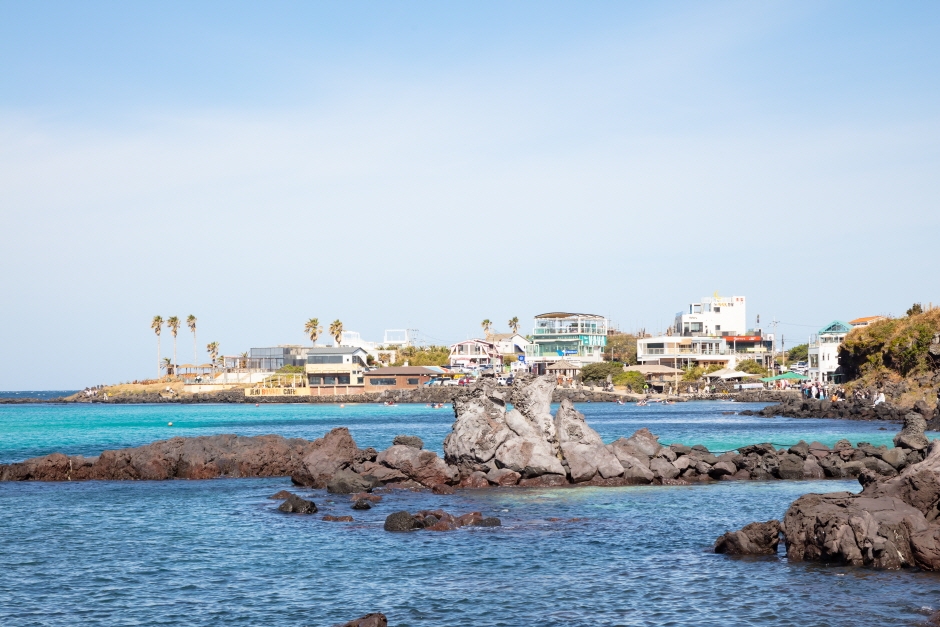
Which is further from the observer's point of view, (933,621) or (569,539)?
(569,539)

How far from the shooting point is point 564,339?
16750 cm

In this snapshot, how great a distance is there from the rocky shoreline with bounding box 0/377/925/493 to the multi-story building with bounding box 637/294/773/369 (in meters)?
116

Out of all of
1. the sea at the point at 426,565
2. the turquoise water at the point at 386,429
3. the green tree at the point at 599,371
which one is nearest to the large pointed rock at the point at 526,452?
the sea at the point at 426,565

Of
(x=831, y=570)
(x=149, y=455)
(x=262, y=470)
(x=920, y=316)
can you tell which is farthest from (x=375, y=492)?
(x=920, y=316)

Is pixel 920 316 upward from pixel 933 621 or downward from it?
upward

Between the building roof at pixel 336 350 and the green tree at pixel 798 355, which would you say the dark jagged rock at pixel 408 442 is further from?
the green tree at pixel 798 355

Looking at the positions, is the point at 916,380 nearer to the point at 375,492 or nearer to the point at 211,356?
the point at 375,492

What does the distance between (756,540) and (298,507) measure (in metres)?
15.5

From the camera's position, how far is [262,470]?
1754 inches

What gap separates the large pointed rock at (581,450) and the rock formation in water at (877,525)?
46.9 ft

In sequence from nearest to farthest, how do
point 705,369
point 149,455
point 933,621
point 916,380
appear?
point 933,621
point 149,455
point 916,380
point 705,369

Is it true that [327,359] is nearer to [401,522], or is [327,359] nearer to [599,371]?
[599,371]

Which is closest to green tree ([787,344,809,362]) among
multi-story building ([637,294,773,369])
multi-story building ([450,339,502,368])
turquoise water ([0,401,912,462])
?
Result: multi-story building ([637,294,773,369])

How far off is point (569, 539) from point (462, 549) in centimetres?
321
